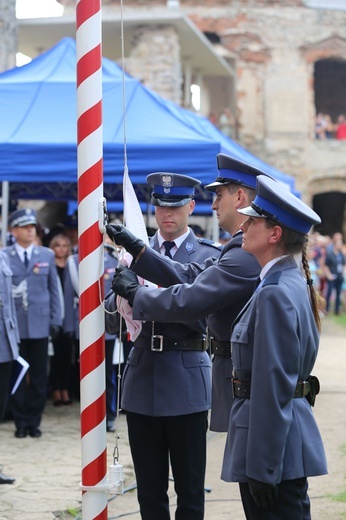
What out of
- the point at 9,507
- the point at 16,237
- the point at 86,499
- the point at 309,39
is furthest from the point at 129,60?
the point at 86,499

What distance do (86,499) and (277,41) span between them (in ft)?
85.0

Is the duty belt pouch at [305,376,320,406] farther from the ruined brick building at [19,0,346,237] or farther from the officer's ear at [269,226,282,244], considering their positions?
the ruined brick building at [19,0,346,237]

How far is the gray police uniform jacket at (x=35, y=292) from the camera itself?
7.89m

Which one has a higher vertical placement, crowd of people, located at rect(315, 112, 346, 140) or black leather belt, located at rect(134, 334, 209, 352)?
crowd of people, located at rect(315, 112, 346, 140)

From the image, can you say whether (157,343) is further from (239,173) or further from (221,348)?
(239,173)

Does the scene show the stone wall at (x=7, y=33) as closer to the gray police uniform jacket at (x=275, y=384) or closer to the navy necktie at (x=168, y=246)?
the navy necktie at (x=168, y=246)

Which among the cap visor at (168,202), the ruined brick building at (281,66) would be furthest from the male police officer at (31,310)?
the ruined brick building at (281,66)

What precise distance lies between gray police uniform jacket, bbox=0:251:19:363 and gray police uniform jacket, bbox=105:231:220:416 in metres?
2.31

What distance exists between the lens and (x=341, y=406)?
9.37 meters

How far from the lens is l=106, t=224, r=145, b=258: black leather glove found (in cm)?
370

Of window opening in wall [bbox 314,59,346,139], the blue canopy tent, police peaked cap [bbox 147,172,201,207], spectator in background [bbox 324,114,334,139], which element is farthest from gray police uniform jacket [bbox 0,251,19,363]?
window opening in wall [bbox 314,59,346,139]

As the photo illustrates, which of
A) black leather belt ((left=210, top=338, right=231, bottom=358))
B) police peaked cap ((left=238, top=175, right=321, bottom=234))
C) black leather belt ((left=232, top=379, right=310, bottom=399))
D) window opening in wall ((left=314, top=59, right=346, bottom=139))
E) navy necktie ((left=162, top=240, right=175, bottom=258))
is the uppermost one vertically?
window opening in wall ((left=314, top=59, right=346, bottom=139))

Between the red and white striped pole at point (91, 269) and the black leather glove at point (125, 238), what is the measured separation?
18 centimetres

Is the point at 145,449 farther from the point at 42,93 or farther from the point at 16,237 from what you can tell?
the point at 42,93
